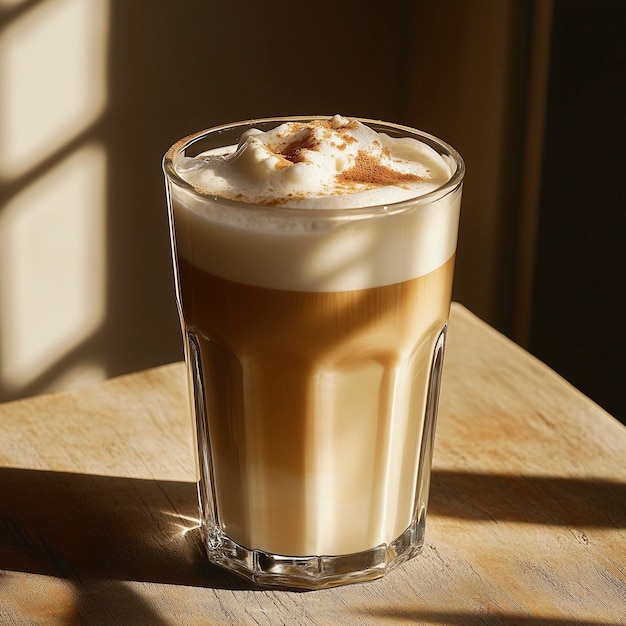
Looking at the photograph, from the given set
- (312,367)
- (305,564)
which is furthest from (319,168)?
(305,564)

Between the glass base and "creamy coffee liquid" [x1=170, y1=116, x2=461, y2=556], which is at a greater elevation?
"creamy coffee liquid" [x1=170, y1=116, x2=461, y2=556]

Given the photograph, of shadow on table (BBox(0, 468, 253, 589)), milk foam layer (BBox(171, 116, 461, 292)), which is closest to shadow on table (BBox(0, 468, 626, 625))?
shadow on table (BBox(0, 468, 253, 589))

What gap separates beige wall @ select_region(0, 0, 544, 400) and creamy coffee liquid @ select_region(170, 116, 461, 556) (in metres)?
1.13

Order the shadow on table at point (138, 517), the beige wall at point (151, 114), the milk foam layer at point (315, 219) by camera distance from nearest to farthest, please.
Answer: the milk foam layer at point (315, 219)
the shadow on table at point (138, 517)
the beige wall at point (151, 114)

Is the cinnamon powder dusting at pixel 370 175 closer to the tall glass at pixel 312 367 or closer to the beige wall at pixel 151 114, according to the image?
the tall glass at pixel 312 367

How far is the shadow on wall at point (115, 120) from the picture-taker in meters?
1.77

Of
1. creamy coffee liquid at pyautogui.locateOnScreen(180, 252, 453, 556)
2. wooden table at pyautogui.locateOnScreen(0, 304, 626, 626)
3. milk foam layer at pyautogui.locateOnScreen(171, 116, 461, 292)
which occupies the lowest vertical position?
wooden table at pyautogui.locateOnScreen(0, 304, 626, 626)

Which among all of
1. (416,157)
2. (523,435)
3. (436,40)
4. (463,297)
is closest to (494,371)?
(523,435)

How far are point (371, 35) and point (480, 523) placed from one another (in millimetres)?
1472

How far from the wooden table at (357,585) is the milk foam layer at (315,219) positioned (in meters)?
0.25

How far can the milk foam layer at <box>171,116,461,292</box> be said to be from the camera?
0.64 metres

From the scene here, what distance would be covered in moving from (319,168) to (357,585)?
33 cm

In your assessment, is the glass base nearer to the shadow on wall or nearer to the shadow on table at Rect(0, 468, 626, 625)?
the shadow on table at Rect(0, 468, 626, 625)

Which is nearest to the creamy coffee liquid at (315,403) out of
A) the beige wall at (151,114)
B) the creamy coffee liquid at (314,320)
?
the creamy coffee liquid at (314,320)
